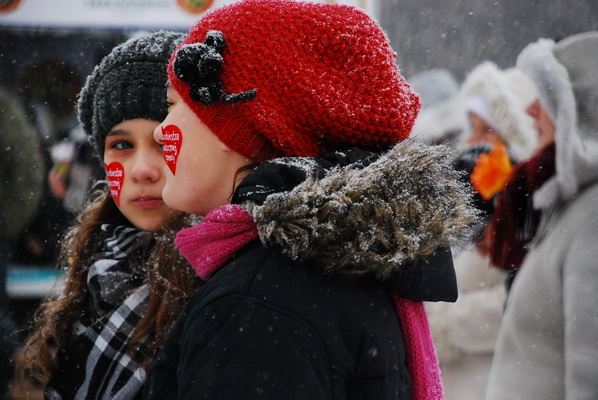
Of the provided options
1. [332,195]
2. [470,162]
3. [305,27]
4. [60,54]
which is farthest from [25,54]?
[332,195]

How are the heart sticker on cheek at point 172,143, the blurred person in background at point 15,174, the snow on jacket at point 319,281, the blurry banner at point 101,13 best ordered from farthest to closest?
the blurred person in background at point 15,174
the blurry banner at point 101,13
the heart sticker on cheek at point 172,143
the snow on jacket at point 319,281

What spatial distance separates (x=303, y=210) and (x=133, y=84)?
982mm

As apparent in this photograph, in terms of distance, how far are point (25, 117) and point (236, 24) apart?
10.0 feet

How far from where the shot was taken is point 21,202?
400cm

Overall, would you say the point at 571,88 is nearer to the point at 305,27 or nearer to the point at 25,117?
the point at 305,27

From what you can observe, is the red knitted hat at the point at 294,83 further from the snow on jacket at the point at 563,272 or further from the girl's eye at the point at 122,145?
the snow on jacket at the point at 563,272

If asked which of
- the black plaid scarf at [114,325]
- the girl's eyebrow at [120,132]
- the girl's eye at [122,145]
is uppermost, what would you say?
the girl's eyebrow at [120,132]

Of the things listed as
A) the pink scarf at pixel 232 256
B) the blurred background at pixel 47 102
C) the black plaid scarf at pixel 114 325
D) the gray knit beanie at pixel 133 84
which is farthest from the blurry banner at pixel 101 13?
the pink scarf at pixel 232 256

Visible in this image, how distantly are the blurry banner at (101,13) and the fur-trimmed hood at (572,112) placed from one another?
1240mm

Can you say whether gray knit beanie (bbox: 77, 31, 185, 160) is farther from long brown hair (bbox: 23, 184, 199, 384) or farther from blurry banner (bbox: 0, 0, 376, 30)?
blurry banner (bbox: 0, 0, 376, 30)

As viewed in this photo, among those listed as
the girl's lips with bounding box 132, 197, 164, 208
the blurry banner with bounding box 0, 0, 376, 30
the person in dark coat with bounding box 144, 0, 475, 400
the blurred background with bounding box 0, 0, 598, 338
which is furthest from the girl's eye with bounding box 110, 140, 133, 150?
the blurry banner with bounding box 0, 0, 376, 30

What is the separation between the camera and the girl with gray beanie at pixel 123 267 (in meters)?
1.70

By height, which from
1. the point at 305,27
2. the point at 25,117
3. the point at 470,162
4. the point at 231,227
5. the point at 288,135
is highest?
the point at 305,27

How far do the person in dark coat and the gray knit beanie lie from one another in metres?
0.43
